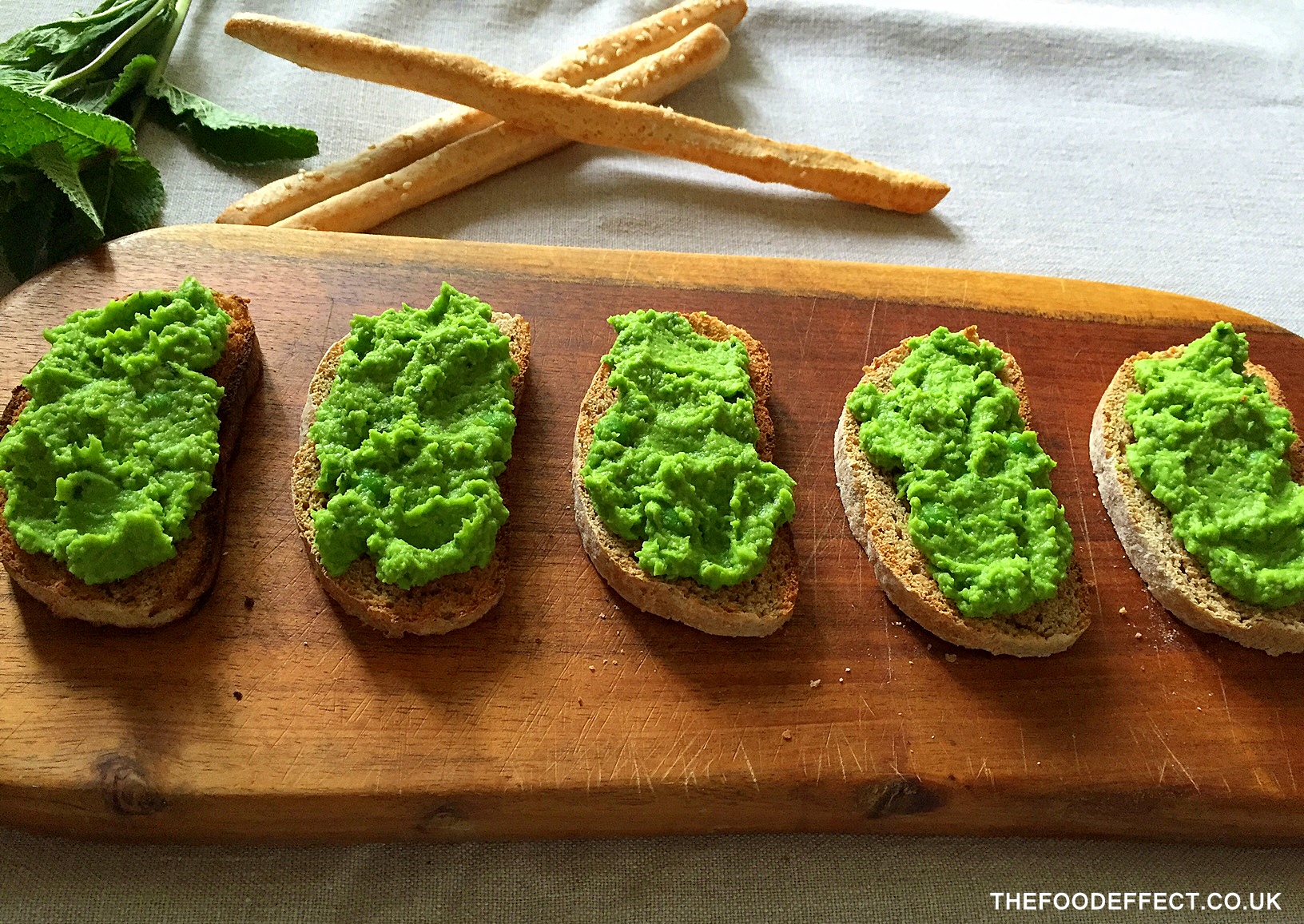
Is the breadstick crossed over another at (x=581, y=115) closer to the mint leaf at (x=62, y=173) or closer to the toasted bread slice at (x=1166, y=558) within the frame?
the mint leaf at (x=62, y=173)

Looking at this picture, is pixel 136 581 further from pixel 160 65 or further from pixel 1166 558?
pixel 1166 558

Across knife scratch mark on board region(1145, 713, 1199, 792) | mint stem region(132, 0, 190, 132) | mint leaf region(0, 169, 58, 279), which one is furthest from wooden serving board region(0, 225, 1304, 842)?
mint stem region(132, 0, 190, 132)

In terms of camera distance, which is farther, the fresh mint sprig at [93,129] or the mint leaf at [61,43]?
the mint leaf at [61,43]

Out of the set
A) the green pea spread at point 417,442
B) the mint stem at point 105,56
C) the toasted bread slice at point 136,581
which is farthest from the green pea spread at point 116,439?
the mint stem at point 105,56

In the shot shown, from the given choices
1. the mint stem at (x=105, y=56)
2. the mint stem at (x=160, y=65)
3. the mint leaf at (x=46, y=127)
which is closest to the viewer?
the mint leaf at (x=46, y=127)

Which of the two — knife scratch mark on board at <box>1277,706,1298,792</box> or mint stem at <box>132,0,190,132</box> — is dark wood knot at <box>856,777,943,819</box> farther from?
mint stem at <box>132,0,190,132</box>

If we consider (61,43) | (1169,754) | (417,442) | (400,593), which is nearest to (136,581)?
(400,593)
